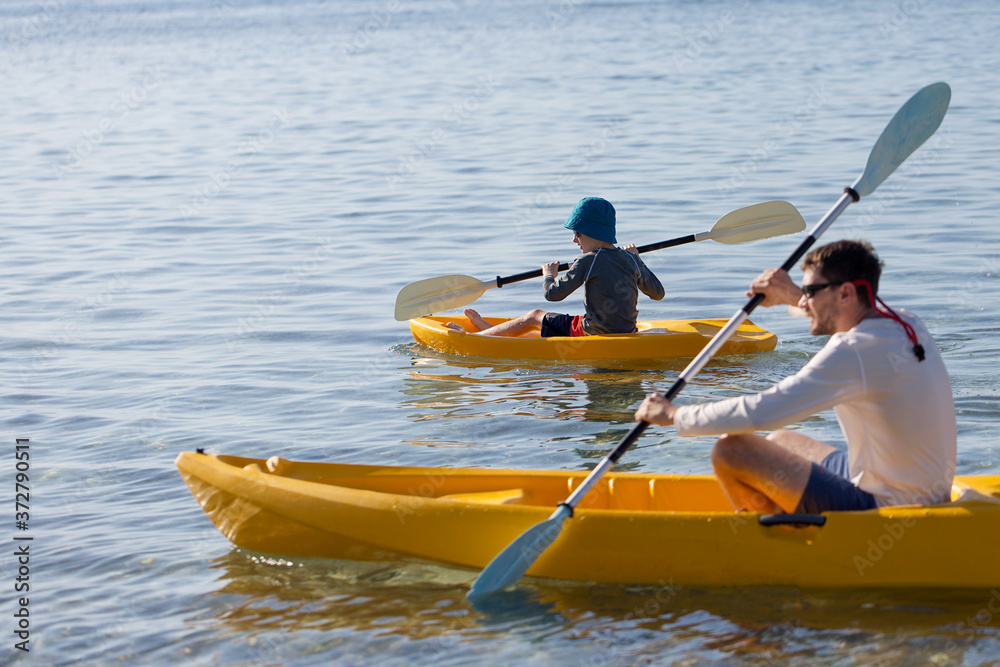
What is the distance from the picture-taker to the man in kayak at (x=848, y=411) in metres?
3.69

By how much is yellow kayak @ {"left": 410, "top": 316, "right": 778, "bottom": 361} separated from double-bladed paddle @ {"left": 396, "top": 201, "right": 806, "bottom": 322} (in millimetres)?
321

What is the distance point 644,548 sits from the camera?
418 cm

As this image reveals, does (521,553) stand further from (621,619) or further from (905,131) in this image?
(905,131)

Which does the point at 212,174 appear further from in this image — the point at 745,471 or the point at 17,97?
the point at 745,471

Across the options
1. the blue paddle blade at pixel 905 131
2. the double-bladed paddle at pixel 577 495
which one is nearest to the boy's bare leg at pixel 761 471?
the double-bladed paddle at pixel 577 495

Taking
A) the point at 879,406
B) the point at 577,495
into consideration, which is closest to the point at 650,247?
the point at 577,495

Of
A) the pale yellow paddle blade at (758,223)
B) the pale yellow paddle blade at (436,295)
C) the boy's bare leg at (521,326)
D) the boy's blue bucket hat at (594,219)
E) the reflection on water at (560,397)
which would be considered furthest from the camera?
the pale yellow paddle blade at (436,295)

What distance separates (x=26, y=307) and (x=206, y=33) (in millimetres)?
36641

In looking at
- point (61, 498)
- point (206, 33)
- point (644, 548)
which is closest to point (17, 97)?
point (206, 33)

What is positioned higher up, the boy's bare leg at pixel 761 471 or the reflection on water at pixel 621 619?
the boy's bare leg at pixel 761 471

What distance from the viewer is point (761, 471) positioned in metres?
3.97

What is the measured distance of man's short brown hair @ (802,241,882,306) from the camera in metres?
3.74

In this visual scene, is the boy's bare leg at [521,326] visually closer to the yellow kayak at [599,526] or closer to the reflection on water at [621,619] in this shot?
the yellow kayak at [599,526]

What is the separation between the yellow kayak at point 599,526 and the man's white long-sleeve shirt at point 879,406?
6.2 inches
